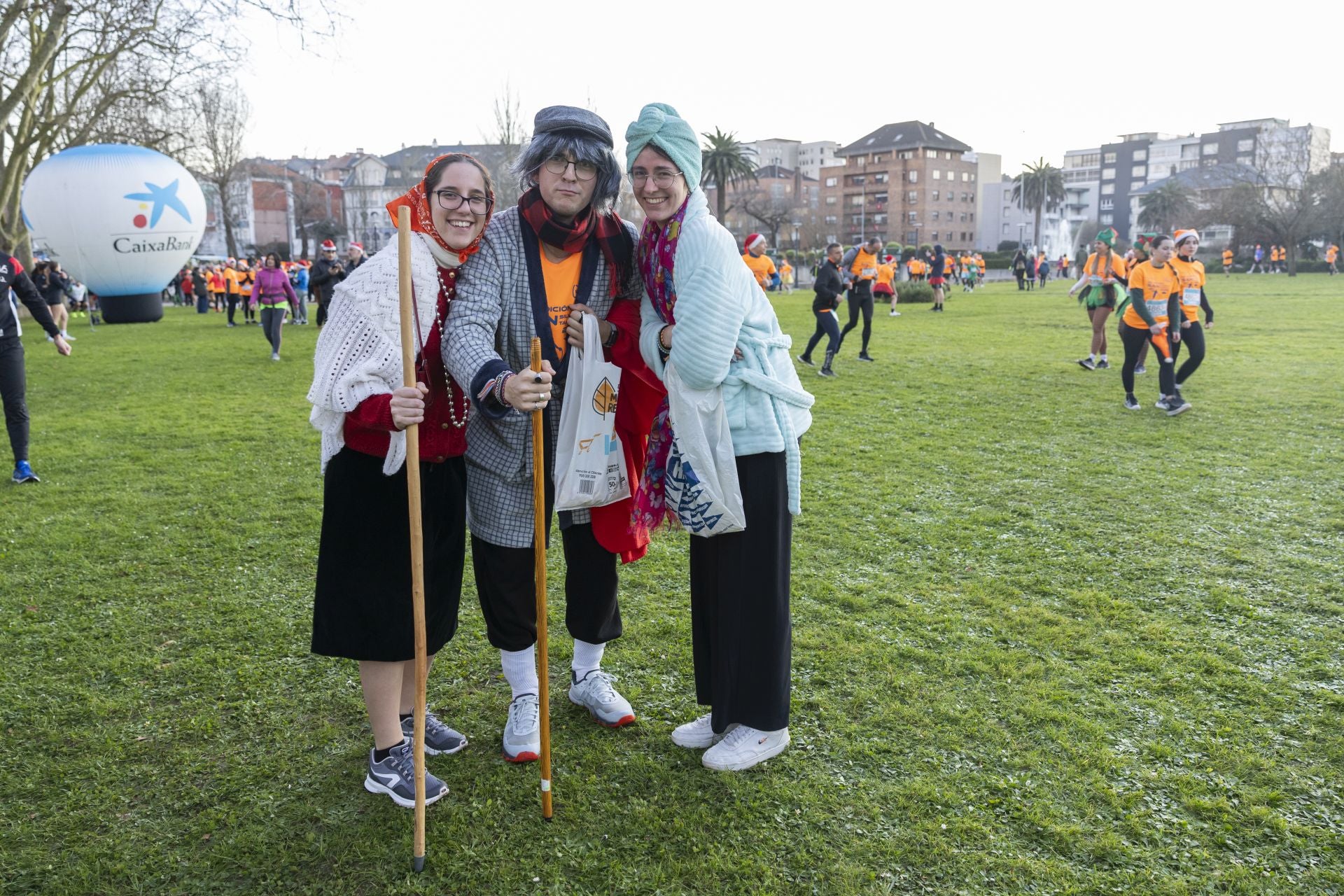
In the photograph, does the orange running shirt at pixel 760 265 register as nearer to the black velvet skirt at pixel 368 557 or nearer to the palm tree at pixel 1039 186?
the black velvet skirt at pixel 368 557

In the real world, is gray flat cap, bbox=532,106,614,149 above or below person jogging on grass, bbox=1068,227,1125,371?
above

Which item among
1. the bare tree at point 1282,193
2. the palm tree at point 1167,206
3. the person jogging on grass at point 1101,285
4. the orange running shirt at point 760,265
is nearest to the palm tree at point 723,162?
the bare tree at point 1282,193

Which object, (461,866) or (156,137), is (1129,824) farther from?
(156,137)

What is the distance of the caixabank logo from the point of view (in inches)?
567

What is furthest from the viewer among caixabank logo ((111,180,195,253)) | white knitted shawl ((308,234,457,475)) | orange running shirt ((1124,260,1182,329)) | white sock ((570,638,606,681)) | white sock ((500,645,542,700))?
caixabank logo ((111,180,195,253))

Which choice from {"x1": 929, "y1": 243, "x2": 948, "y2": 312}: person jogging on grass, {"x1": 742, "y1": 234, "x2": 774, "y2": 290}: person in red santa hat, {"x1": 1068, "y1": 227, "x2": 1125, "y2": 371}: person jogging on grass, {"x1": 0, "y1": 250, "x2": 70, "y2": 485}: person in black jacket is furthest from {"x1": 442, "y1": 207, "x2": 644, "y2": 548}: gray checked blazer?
{"x1": 929, "y1": 243, "x2": 948, "y2": 312}: person jogging on grass

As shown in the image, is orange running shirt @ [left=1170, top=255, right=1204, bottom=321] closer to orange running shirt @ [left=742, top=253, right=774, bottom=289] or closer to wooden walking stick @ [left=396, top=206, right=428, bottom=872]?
orange running shirt @ [left=742, top=253, right=774, bottom=289]

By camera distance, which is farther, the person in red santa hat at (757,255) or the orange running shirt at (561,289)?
the person in red santa hat at (757,255)

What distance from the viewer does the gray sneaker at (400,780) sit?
2.85 metres

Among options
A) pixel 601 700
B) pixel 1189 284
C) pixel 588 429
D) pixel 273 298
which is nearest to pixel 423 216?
pixel 588 429

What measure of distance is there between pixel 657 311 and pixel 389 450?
0.95 m

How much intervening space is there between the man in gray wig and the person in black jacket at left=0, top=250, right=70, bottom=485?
17.2ft

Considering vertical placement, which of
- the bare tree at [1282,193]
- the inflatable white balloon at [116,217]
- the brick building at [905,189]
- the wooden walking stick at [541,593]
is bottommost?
the wooden walking stick at [541,593]

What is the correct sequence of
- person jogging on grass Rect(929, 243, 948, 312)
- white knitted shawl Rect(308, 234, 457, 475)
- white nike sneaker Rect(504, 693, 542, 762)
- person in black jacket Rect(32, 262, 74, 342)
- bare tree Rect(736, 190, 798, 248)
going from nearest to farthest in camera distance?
white knitted shawl Rect(308, 234, 457, 475)
white nike sneaker Rect(504, 693, 542, 762)
person in black jacket Rect(32, 262, 74, 342)
person jogging on grass Rect(929, 243, 948, 312)
bare tree Rect(736, 190, 798, 248)
